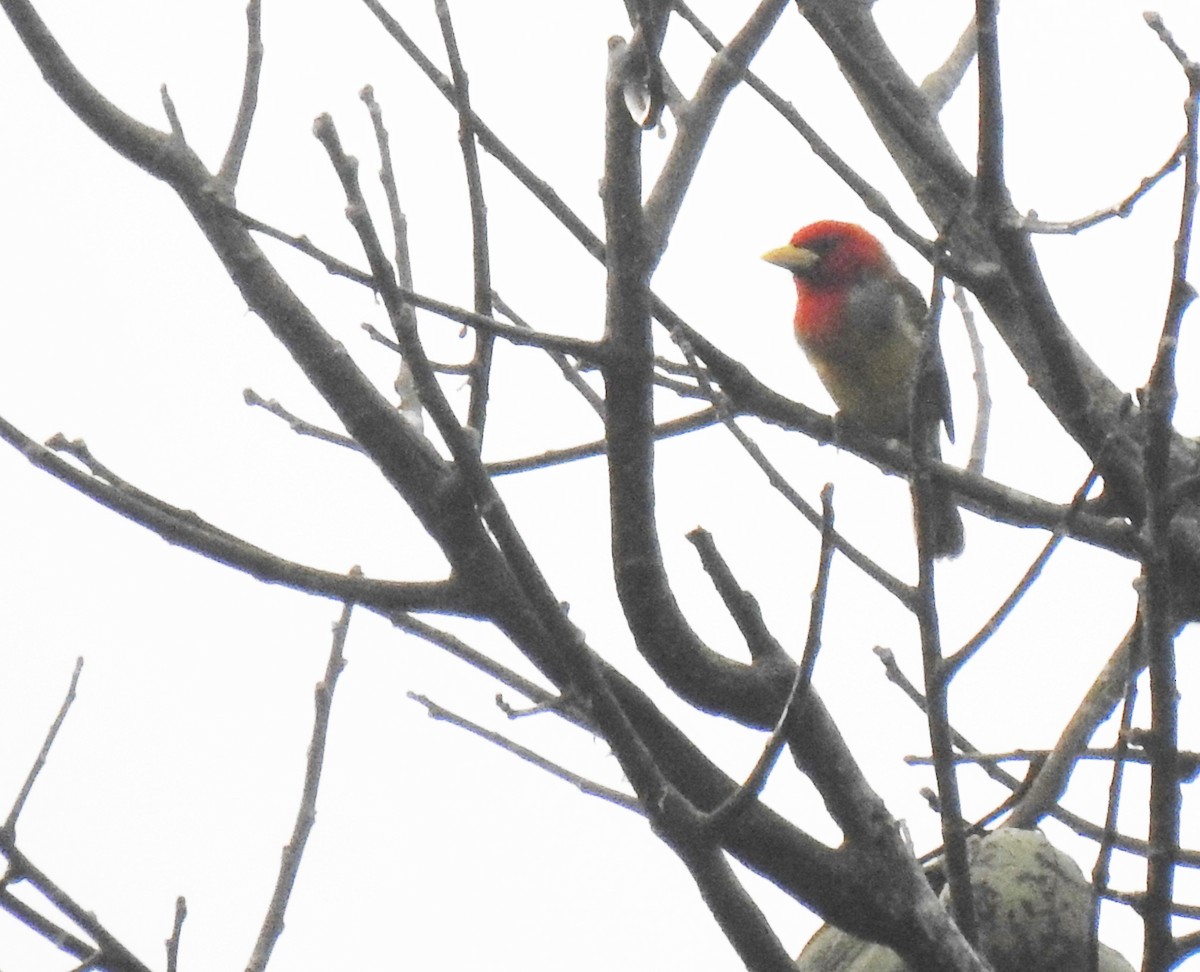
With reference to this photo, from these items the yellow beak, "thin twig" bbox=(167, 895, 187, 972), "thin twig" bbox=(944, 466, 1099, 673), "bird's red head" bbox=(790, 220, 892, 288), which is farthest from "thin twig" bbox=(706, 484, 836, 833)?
the yellow beak

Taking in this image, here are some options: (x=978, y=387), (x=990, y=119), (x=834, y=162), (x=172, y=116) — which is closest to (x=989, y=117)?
(x=990, y=119)

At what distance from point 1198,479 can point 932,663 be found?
1.42 feet

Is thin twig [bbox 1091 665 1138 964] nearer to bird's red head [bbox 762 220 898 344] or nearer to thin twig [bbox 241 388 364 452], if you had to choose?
thin twig [bbox 241 388 364 452]

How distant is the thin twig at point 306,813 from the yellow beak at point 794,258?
13.4 feet

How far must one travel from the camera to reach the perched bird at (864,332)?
18.6 ft

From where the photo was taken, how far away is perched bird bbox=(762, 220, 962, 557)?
5676 millimetres

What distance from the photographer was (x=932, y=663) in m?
1.80

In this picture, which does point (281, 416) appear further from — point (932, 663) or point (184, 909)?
point (932, 663)

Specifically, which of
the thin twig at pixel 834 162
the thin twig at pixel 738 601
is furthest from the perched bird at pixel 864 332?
the thin twig at pixel 738 601

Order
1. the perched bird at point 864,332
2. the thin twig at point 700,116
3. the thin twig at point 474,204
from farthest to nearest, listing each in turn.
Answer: the perched bird at point 864,332 → the thin twig at point 700,116 → the thin twig at point 474,204

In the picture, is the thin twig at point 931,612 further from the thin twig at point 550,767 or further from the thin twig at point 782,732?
the thin twig at point 550,767

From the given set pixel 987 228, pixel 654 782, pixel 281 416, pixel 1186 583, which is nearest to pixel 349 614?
pixel 281 416

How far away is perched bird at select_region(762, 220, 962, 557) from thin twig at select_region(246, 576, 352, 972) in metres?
3.45

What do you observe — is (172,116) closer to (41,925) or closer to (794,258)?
(41,925)
